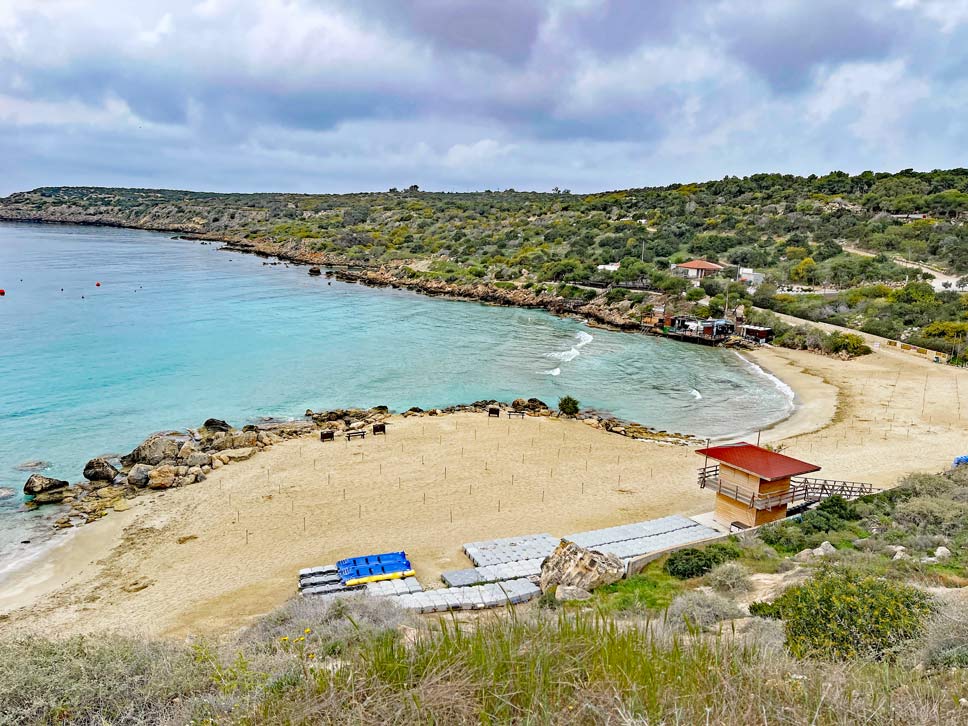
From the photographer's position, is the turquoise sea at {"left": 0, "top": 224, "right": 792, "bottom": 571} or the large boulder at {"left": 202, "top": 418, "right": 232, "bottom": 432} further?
the turquoise sea at {"left": 0, "top": 224, "right": 792, "bottom": 571}

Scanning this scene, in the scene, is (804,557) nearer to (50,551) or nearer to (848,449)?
(848,449)

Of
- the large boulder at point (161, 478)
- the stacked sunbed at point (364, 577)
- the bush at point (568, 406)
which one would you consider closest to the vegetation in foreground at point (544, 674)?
the stacked sunbed at point (364, 577)

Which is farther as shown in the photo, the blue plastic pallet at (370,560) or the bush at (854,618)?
the blue plastic pallet at (370,560)

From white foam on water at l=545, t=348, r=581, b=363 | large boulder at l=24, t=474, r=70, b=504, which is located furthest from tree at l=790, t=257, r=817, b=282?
large boulder at l=24, t=474, r=70, b=504

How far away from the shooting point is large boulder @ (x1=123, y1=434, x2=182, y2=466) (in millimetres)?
22109

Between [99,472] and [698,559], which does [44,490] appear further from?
[698,559]

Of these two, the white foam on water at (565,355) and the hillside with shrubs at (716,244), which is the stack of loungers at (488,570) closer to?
the white foam on water at (565,355)

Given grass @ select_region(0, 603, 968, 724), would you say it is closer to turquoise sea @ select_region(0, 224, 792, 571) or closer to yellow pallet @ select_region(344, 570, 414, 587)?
yellow pallet @ select_region(344, 570, 414, 587)

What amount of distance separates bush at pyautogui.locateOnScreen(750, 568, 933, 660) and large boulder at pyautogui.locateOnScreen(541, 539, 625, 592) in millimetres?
4012

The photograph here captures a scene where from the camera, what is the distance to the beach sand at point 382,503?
14.2m

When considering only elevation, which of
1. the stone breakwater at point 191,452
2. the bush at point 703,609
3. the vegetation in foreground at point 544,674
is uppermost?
the vegetation in foreground at point 544,674

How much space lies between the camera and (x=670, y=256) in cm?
7169

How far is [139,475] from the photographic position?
815 inches

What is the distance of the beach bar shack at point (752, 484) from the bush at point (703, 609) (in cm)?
536
